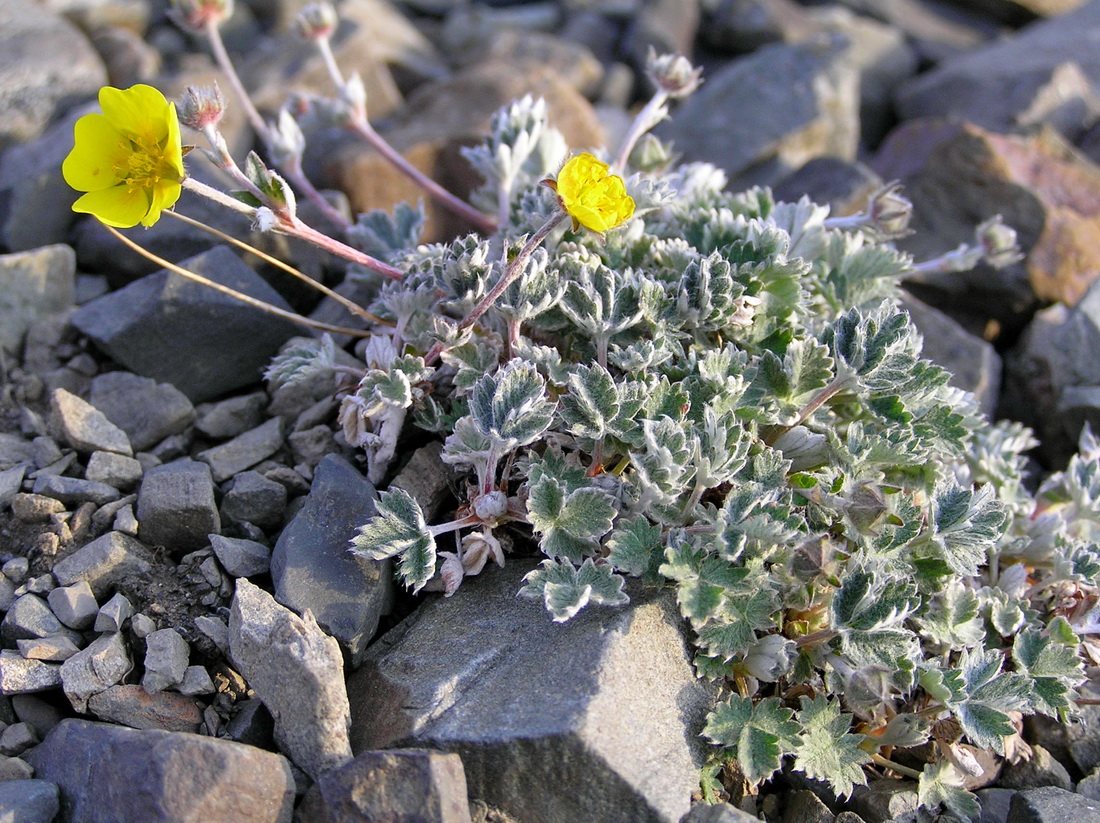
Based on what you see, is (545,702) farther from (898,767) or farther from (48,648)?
(48,648)

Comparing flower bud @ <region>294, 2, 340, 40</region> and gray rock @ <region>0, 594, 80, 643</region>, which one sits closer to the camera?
gray rock @ <region>0, 594, 80, 643</region>

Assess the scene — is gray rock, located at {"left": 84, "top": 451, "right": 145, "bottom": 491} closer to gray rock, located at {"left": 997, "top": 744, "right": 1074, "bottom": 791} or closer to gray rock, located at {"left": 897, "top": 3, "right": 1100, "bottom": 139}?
gray rock, located at {"left": 997, "top": 744, "right": 1074, "bottom": 791}

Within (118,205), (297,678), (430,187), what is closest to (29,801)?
(297,678)

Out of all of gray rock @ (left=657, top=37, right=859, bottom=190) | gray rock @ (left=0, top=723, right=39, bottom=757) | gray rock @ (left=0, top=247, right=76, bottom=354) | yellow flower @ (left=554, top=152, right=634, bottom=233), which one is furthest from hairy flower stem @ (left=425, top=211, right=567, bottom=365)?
gray rock @ (left=657, top=37, right=859, bottom=190)

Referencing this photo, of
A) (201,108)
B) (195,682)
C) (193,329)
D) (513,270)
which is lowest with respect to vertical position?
(195,682)

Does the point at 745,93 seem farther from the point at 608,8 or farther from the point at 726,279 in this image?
the point at 726,279

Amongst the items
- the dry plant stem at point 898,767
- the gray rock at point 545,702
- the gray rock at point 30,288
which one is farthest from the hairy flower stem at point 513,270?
the gray rock at point 30,288

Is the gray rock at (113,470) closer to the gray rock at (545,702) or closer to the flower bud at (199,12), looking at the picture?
the gray rock at (545,702)

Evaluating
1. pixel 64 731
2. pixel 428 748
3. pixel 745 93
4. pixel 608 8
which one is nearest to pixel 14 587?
pixel 64 731
